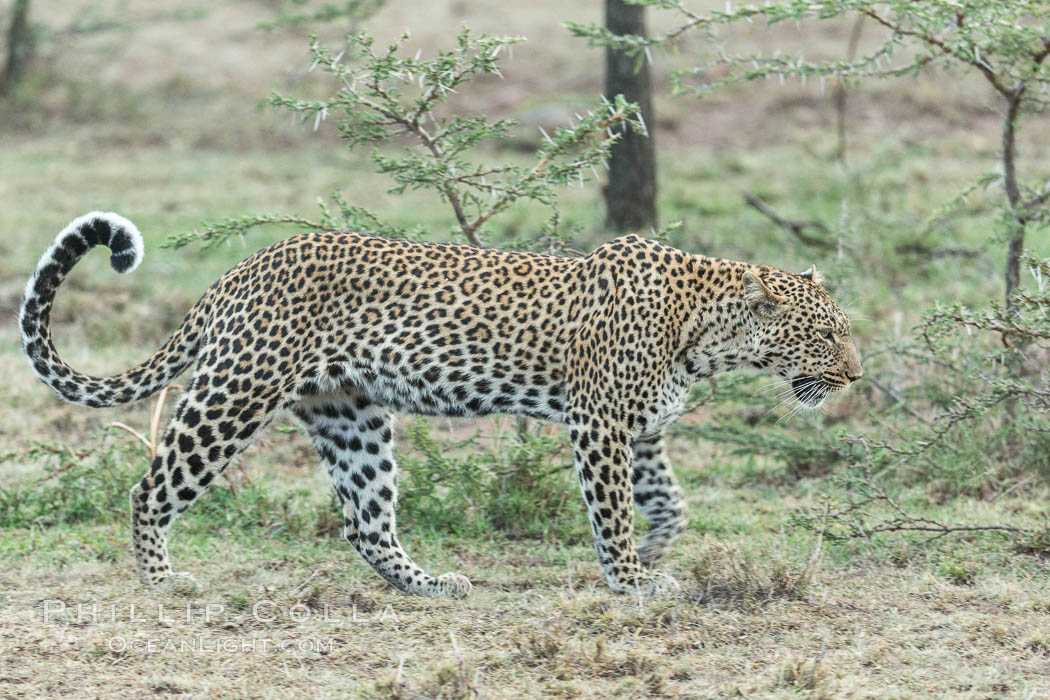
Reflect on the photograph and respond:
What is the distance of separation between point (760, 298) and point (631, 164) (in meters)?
7.12

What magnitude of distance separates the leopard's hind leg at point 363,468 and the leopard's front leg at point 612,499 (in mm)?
842

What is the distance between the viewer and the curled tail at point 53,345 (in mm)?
6391

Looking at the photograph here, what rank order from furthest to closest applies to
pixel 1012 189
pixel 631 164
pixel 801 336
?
pixel 631 164, pixel 1012 189, pixel 801 336

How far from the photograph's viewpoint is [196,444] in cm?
642

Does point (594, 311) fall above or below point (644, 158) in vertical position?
above

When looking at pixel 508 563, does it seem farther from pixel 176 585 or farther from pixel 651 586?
pixel 176 585

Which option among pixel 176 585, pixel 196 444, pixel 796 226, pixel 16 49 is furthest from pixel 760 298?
pixel 16 49

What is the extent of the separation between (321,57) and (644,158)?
655 centimetres

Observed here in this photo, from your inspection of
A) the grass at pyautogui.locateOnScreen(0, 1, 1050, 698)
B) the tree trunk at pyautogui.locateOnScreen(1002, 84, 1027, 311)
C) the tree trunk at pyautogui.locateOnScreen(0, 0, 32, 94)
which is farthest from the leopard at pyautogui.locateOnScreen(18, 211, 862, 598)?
the tree trunk at pyautogui.locateOnScreen(0, 0, 32, 94)

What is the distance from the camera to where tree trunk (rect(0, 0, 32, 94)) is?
2011 centimetres

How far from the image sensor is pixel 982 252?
39.2 feet

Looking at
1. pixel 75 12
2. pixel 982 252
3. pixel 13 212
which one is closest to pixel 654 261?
pixel 982 252

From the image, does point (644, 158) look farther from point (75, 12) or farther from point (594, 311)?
point (75, 12)

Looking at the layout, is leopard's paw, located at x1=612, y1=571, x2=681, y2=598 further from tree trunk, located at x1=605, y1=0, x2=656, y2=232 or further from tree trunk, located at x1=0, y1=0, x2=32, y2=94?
tree trunk, located at x1=0, y1=0, x2=32, y2=94
